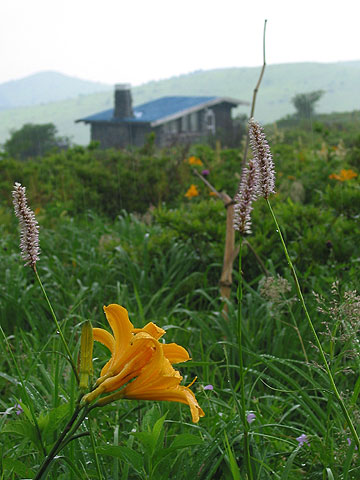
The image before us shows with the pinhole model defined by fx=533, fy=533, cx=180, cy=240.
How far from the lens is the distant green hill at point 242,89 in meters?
84.2

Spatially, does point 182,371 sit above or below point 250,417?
below

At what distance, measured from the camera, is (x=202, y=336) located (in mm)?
2963

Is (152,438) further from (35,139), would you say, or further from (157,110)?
(35,139)

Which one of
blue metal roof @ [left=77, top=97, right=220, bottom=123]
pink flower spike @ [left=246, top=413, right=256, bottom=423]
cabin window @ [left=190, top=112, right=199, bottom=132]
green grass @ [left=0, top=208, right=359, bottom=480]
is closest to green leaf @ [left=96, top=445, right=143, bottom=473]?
green grass @ [left=0, top=208, right=359, bottom=480]

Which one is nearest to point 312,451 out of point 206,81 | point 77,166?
point 77,166

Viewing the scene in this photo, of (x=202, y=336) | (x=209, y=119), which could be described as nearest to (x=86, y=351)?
(x=202, y=336)

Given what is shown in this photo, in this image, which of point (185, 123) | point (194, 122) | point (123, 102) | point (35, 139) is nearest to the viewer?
point (123, 102)

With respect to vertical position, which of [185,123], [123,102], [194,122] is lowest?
[185,123]

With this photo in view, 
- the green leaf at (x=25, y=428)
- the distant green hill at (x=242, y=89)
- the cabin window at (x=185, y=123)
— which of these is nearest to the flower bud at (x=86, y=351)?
the green leaf at (x=25, y=428)

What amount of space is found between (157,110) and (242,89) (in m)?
73.5

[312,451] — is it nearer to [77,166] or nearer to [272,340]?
[272,340]

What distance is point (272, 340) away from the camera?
298 centimetres

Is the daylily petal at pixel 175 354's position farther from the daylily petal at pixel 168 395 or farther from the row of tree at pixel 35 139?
the row of tree at pixel 35 139

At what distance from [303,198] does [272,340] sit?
9.88ft
